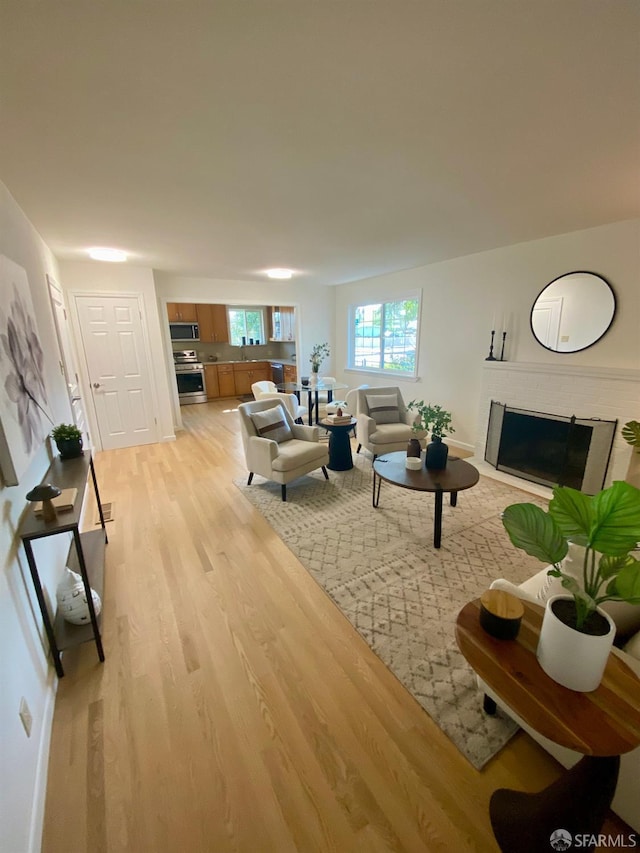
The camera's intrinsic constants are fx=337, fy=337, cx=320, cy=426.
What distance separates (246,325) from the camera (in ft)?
29.3

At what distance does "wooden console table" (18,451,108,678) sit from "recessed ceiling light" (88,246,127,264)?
2.55m

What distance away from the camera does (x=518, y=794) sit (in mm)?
1107

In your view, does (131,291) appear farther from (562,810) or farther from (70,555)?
(562,810)

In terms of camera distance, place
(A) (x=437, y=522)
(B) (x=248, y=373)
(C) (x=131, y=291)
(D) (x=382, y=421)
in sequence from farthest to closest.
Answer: (B) (x=248, y=373), (C) (x=131, y=291), (D) (x=382, y=421), (A) (x=437, y=522)

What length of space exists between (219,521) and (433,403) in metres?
3.49

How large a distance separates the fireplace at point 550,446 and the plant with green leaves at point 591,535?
2623mm

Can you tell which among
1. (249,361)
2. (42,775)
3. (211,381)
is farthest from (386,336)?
(42,775)

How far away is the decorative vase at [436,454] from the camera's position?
109 inches

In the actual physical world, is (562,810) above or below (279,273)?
below

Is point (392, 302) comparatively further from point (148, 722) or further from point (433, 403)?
point (148, 722)

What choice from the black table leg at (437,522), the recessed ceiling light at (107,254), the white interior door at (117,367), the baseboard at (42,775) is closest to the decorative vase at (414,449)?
the black table leg at (437,522)

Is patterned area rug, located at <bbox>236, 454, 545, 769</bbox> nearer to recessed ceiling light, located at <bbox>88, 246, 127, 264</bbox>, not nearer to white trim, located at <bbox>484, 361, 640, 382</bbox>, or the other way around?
white trim, located at <bbox>484, 361, 640, 382</bbox>

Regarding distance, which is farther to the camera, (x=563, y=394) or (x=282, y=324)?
(x=282, y=324)

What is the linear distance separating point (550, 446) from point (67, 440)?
427cm
